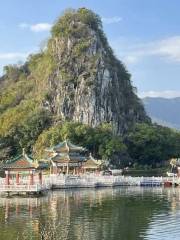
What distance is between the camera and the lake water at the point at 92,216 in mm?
38537

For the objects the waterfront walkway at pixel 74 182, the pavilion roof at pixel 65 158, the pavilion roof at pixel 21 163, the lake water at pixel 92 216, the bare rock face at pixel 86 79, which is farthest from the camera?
the bare rock face at pixel 86 79

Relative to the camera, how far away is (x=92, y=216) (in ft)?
154

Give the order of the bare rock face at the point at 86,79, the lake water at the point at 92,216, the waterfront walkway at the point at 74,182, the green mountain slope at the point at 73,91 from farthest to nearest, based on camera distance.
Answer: the bare rock face at the point at 86,79
the green mountain slope at the point at 73,91
the waterfront walkway at the point at 74,182
the lake water at the point at 92,216

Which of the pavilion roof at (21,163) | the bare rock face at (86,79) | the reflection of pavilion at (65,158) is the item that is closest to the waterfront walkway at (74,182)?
the pavilion roof at (21,163)

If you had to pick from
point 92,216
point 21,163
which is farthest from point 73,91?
point 92,216

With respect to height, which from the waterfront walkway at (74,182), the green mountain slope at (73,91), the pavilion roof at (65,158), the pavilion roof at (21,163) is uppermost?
the green mountain slope at (73,91)

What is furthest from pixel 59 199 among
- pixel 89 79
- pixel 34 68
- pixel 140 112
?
pixel 34 68

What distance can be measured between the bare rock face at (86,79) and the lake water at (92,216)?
257ft

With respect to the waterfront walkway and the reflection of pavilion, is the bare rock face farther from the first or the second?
the waterfront walkway

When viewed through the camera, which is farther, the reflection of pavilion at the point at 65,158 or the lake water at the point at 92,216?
the reflection of pavilion at the point at 65,158

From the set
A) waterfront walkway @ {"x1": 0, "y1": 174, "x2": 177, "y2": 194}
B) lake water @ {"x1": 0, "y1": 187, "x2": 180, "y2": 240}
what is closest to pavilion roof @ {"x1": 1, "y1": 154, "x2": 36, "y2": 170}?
waterfront walkway @ {"x1": 0, "y1": 174, "x2": 177, "y2": 194}

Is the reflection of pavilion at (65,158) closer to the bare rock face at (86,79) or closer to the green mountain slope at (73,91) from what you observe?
the green mountain slope at (73,91)

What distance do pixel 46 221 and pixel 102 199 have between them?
1665 cm

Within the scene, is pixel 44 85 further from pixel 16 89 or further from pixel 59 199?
pixel 59 199
